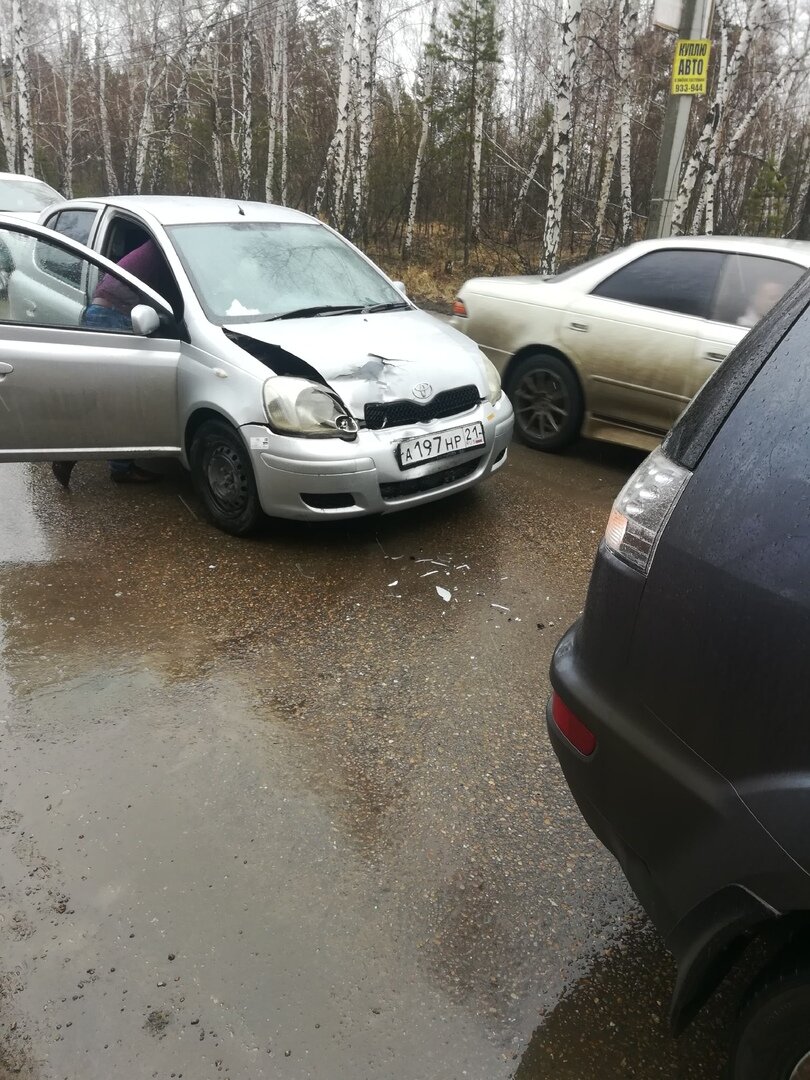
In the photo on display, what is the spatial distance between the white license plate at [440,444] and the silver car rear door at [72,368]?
4.52ft

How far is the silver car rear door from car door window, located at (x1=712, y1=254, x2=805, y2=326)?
342cm

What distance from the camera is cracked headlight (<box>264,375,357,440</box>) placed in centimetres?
390

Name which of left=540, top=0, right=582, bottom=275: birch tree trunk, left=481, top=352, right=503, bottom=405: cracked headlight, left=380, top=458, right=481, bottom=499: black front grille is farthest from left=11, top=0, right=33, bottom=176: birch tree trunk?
left=380, top=458, right=481, bottom=499: black front grille

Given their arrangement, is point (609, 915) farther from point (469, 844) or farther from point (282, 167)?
point (282, 167)

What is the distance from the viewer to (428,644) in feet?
11.4

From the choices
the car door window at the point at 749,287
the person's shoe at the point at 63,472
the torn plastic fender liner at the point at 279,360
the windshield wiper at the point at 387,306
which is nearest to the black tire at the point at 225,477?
the torn plastic fender liner at the point at 279,360

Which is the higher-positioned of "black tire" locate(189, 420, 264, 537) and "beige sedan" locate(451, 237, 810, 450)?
"beige sedan" locate(451, 237, 810, 450)

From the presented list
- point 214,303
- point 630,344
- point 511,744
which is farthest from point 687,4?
point 511,744

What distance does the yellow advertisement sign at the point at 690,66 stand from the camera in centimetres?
709

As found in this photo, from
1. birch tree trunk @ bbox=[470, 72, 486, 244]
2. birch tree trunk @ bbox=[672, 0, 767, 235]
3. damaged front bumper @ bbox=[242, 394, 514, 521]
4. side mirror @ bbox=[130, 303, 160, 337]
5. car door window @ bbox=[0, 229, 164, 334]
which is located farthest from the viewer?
birch tree trunk @ bbox=[470, 72, 486, 244]

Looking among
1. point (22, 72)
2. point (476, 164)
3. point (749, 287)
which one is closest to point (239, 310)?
point (749, 287)

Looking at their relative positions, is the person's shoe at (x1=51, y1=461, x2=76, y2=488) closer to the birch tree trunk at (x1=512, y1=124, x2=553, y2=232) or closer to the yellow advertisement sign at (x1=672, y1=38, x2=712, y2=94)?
the yellow advertisement sign at (x1=672, y1=38, x2=712, y2=94)

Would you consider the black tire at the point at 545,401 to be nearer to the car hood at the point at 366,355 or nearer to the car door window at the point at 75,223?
the car hood at the point at 366,355

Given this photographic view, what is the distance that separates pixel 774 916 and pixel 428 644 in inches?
85.8
